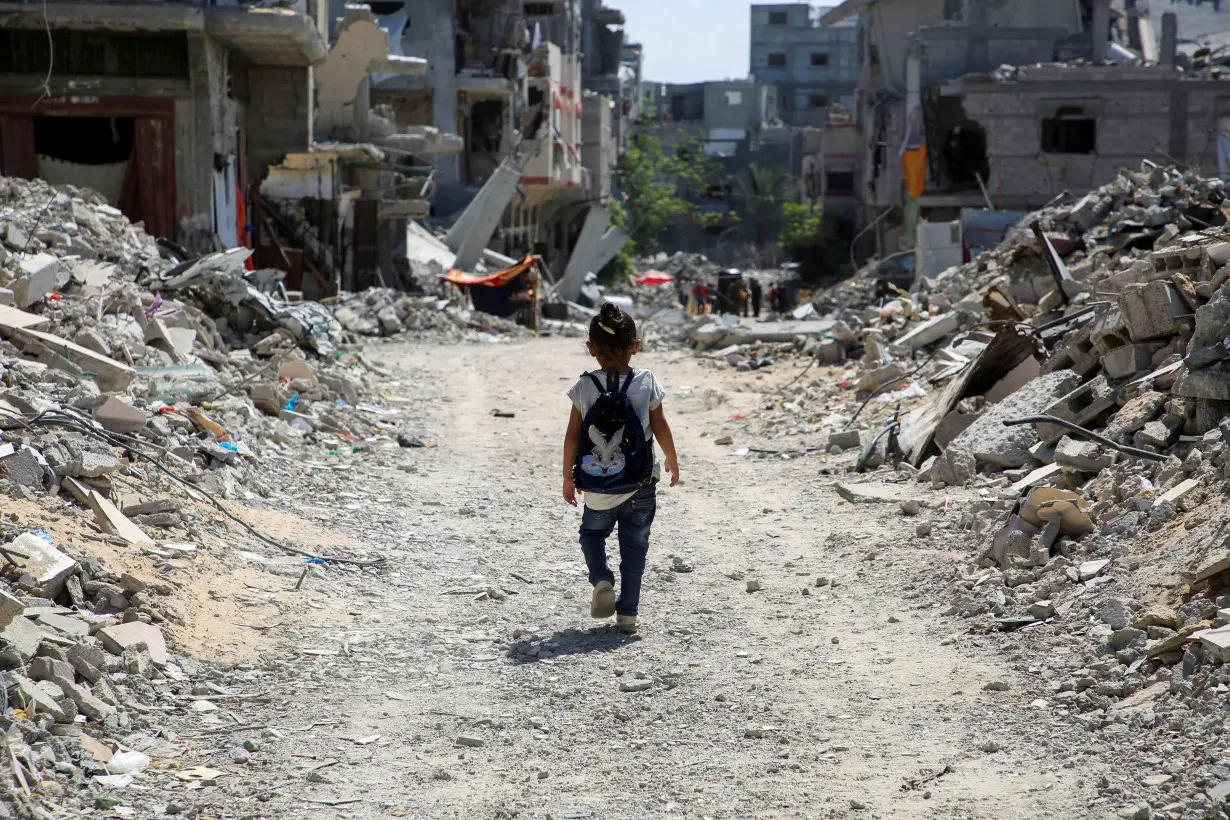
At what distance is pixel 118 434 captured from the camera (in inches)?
281

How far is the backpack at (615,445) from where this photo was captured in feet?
17.4

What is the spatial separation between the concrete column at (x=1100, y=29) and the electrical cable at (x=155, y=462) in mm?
33350

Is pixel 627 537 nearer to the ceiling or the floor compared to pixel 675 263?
nearer to the ceiling

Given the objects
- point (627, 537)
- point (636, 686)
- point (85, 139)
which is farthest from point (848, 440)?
point (85, 139)

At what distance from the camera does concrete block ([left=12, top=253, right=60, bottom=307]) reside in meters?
8.98

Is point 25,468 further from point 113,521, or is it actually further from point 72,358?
point 72,358

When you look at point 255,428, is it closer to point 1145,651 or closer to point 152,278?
point 152,278

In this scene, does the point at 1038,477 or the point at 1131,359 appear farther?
the point at 1131,359

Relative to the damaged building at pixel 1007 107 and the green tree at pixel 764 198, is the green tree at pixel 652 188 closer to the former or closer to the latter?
the green tree at pixel 764 198

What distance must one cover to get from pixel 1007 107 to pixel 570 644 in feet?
91.7

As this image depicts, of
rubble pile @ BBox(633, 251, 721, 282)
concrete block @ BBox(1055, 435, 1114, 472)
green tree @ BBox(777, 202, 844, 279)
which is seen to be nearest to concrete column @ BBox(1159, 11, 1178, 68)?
green tree @ BBox(777, 202, 844, 279)

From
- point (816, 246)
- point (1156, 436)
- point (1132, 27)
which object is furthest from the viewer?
point (816, 246)

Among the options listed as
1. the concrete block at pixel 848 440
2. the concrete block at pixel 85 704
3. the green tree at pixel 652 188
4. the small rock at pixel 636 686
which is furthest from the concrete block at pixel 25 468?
the green tree at pixel 652 188

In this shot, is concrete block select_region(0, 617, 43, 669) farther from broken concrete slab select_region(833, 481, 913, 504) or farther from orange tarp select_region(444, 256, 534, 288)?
orange tarp select_region(444, 256, 534, 288)
